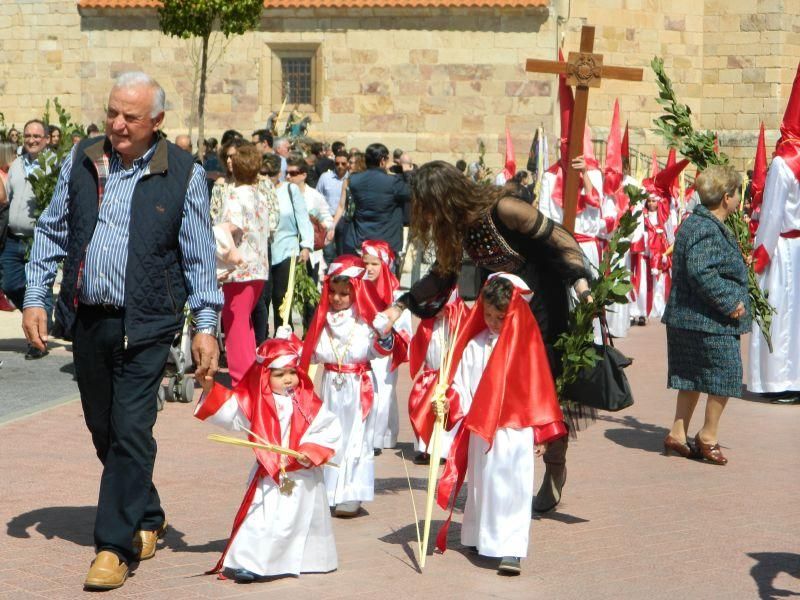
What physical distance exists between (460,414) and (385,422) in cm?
230

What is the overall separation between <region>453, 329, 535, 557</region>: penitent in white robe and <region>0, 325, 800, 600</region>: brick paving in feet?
0.46

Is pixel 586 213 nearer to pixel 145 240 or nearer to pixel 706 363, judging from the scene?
pixel 706 363

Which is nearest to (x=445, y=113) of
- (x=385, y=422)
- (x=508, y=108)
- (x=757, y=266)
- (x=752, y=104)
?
(x=508, y=108)

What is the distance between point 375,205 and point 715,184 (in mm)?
4966

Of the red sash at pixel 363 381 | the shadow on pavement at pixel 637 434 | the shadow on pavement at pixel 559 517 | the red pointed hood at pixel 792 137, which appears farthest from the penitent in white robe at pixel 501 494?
the red pointed hood at pixel 792 137

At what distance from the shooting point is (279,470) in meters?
6.04

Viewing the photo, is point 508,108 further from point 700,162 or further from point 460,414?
point 460,414

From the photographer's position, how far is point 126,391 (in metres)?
5.97

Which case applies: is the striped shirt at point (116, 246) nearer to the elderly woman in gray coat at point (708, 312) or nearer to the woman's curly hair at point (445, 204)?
the woman's curly hair at point (445, 204)

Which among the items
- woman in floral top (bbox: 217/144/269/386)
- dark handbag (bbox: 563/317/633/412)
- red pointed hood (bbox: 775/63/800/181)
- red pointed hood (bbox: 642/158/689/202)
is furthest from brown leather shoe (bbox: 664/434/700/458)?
red pointed hood (bbox: 642/158/689/202)

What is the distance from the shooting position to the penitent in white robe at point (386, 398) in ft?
28.7

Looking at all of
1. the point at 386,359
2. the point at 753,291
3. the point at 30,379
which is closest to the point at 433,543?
the point at 386,359

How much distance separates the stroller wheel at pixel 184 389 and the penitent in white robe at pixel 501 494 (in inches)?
180

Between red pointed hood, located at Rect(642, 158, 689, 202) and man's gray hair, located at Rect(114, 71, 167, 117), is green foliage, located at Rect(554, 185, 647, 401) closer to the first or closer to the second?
man's gray hair, located at Rect(114, 71, 167, 117)
